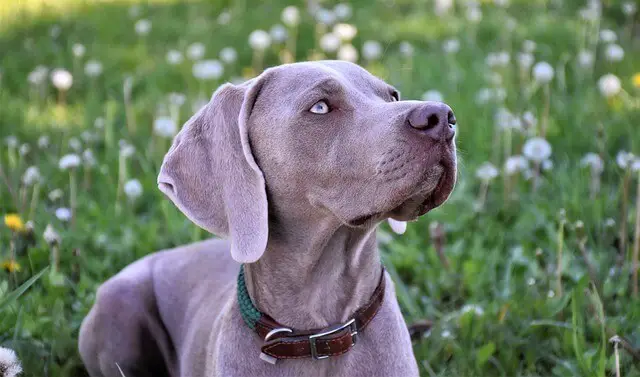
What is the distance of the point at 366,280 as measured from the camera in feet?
9.09

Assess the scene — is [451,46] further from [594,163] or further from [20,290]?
[20,290]

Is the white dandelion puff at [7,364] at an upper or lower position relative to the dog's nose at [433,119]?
lower

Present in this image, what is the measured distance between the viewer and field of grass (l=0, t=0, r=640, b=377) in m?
3.53

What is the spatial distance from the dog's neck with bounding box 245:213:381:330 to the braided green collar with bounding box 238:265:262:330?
0.19ft

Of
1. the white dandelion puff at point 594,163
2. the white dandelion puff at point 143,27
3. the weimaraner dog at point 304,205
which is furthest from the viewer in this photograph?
the white dandelion puff at point 143,27

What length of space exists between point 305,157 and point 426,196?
1.26 ft

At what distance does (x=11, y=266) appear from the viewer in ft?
12.2

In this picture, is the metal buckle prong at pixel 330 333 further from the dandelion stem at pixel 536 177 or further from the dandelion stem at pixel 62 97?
the dandelion stem at pixel 62 97

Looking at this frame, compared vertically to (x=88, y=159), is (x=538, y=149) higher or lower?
lower

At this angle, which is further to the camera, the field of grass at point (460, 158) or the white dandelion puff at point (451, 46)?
the white dandelion puff at point (451, 46)

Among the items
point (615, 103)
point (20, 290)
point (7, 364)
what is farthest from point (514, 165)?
point (7, 364)

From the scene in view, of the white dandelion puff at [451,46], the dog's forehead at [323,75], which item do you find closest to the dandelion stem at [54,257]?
the dog's forehead at [323,75]

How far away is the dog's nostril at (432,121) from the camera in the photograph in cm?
243

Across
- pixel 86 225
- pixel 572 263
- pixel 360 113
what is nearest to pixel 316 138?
pixel 360 113
